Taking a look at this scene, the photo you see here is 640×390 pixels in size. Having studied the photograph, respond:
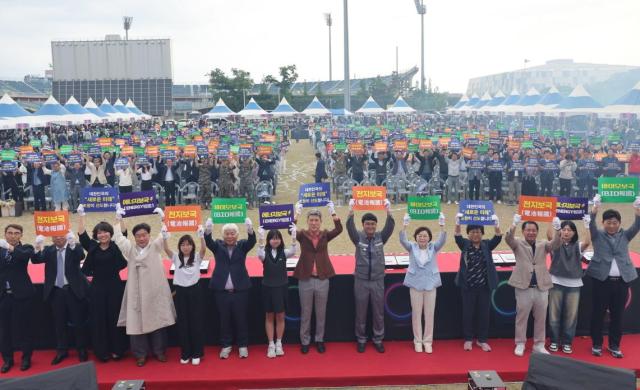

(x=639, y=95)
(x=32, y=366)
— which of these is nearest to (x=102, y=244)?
(x=32, y=366)

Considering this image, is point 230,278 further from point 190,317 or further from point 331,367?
Answer: point 331,367

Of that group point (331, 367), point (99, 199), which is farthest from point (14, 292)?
point (331, 367)

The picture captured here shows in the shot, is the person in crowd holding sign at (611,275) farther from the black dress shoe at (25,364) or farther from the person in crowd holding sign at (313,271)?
the black dress shoe at (25,364)

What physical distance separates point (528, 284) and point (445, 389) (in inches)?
58.0

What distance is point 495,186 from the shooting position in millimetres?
15102

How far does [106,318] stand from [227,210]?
1856 mm

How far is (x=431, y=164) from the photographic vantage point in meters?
15.9

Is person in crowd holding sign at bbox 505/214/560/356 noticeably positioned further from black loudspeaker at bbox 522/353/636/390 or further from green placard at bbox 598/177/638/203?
green placard at bbox 598/177/638/203

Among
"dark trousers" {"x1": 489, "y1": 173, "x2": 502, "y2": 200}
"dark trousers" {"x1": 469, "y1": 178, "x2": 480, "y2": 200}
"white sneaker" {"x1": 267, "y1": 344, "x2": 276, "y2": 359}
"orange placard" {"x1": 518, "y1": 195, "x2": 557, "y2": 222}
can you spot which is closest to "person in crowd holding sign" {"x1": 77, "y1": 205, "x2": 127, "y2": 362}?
"white sneaker" {"x1": 267, "y1": 344, "x2": 276, "y2": 359}

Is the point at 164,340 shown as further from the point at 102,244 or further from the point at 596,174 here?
the point at 596,174

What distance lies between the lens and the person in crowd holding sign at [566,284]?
5.86 meters

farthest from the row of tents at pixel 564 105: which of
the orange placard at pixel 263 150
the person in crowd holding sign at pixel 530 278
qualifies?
the person in crowd holding sign at pixel 530 278

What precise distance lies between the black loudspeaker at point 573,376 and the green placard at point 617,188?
4.51 metres

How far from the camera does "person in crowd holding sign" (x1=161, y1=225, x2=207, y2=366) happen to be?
19.0ft
